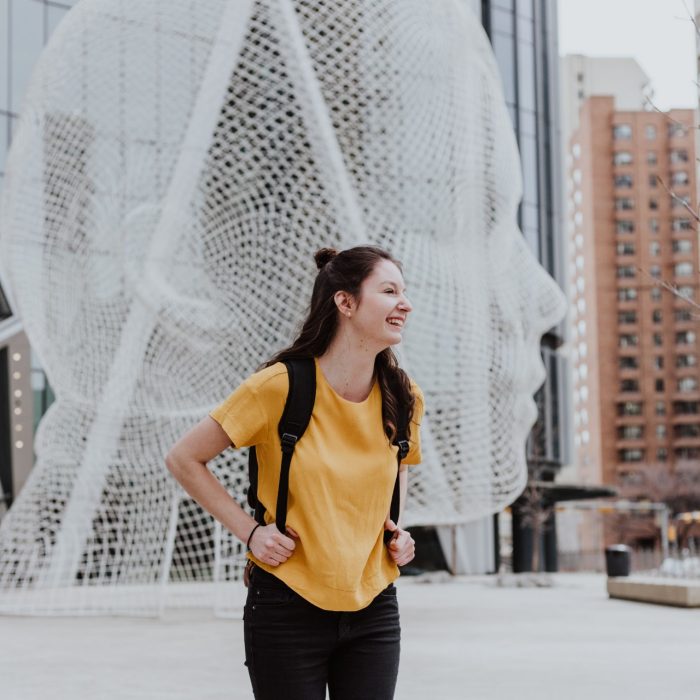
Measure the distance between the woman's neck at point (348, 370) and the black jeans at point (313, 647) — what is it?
43cm

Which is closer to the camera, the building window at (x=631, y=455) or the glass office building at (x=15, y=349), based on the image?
the glass office building at (x=15, y=349)

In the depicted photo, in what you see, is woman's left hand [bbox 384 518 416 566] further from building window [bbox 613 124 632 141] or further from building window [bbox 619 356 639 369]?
building window [bbox 613 124 632 141]

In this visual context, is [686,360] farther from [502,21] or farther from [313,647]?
[313,647]

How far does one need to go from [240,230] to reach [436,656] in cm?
646

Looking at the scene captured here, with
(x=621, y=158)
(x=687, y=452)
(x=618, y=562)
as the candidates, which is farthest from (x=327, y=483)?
(x=621, y=158)

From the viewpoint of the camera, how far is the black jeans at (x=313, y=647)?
271 centimetres

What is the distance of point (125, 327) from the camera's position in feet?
50.6

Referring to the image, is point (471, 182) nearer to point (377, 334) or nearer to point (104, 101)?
point (104, 101)

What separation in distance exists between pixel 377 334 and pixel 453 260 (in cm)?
1223

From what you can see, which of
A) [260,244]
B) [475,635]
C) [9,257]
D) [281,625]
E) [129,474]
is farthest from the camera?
[129,474]

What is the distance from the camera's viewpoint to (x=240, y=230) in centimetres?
1538

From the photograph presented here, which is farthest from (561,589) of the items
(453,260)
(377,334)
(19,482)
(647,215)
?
(647,215)

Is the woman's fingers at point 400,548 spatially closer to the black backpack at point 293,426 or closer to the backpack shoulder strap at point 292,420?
the black backpack at point 293,426

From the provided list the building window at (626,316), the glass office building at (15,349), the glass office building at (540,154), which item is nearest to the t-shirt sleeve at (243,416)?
the glass office building at (15,349)
